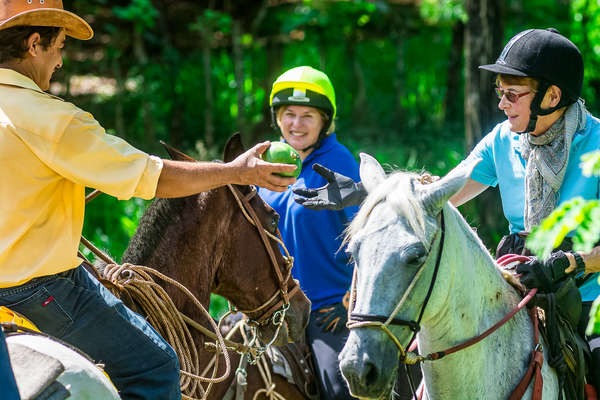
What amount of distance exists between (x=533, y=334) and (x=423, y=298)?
2.60 ft

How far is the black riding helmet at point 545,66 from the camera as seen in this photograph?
350 centimetres

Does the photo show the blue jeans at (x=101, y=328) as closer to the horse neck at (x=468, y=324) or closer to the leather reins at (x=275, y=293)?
the leather reins at (x=275, y=293)

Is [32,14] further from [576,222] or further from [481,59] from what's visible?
[481,59]

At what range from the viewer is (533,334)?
3.28 m

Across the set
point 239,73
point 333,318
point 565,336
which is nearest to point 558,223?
point 565,336

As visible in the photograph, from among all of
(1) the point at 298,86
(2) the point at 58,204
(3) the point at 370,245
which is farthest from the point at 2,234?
(1) the point at 298,86

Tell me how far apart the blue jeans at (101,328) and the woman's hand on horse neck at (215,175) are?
1.58 feet

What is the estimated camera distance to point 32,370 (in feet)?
7.32

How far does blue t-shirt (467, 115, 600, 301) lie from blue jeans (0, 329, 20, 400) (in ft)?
8.66

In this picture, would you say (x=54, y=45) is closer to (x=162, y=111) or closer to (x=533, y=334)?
(x=533, y=334)

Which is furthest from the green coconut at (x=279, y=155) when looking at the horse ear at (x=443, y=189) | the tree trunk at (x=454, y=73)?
the tree trunk at (x=454, y=73)

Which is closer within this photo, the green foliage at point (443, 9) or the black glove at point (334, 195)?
the black glove at point (334, 195)

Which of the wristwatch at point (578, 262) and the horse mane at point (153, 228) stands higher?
the horse mane at point (153, 228)

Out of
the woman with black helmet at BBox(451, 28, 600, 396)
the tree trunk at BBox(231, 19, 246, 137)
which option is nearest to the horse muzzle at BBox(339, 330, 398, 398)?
the woman with black helmet at BBox(451, 28, 600, 396)
